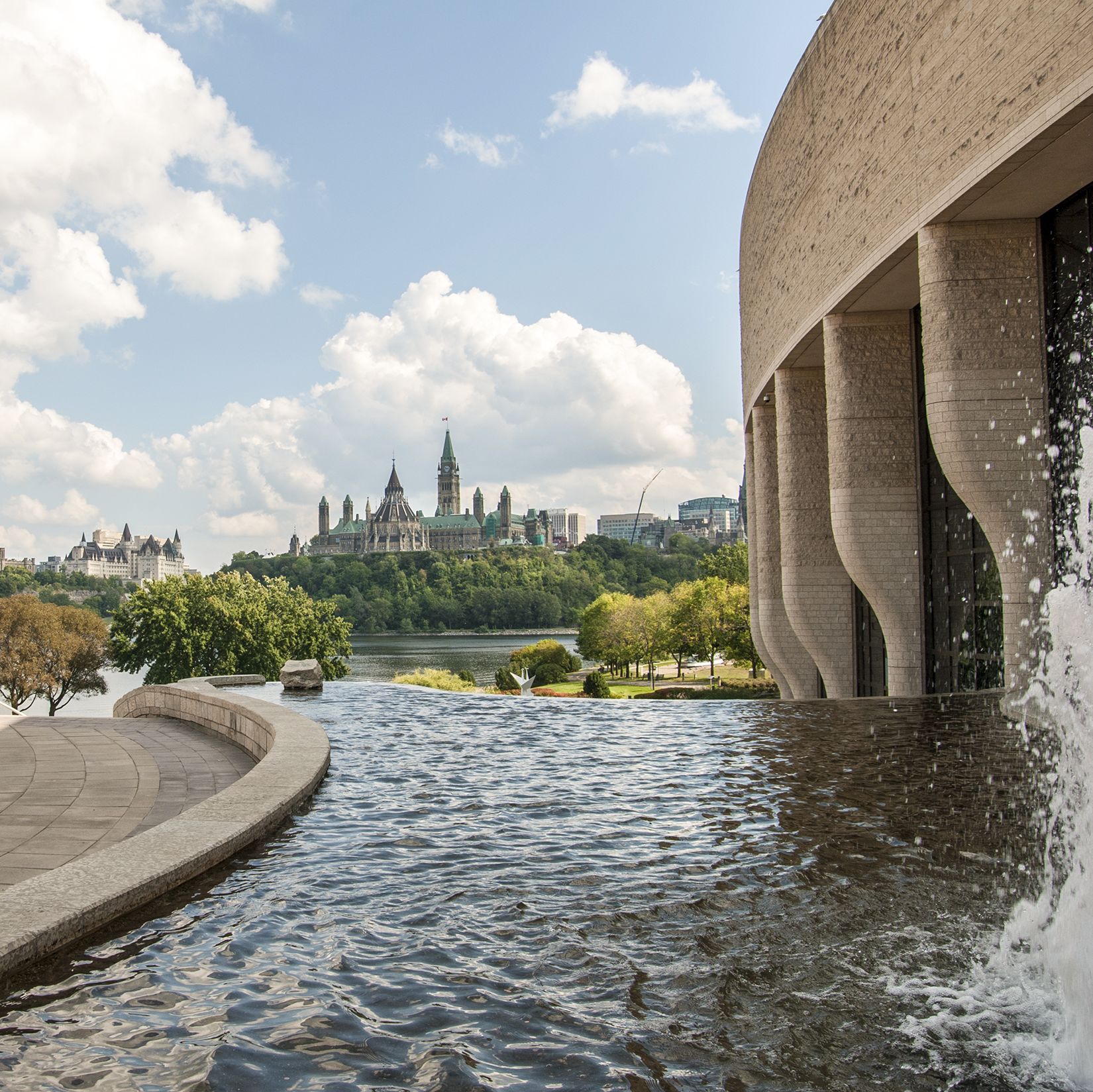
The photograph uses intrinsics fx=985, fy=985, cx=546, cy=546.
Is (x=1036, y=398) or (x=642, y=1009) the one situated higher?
(x=1036, y=398)

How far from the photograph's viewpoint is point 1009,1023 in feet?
13.3

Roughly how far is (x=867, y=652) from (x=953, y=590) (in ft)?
18.0

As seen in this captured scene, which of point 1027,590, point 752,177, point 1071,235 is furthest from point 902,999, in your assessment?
point 752,177

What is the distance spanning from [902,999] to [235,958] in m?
3.05

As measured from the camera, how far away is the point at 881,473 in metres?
A: 18.2

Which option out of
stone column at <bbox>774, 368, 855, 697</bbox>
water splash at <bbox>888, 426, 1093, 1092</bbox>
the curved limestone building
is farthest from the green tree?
water splash at <bbox>888, 426, 1093, 1092</bbox>

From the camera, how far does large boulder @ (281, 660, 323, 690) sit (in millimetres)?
17656

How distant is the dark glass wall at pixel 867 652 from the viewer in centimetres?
2242

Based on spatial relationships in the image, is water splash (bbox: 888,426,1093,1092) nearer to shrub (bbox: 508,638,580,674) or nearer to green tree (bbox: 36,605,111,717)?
green tree (bbox: 36,605,111,717)

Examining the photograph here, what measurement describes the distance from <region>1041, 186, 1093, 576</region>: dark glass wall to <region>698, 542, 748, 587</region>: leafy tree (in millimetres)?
48630

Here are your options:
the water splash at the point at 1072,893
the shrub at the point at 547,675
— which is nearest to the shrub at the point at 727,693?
the shrub at the point at 547,675

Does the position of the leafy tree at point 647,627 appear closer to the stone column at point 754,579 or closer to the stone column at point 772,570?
the stone column at point 754,579

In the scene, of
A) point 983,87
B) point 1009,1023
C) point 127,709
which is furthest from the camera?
point 127,709

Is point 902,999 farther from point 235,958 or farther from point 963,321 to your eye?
point 963,321
